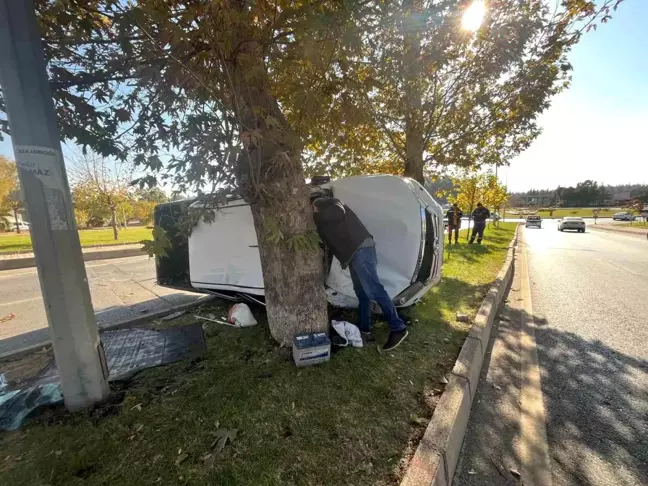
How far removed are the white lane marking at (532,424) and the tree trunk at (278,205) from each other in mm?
1974

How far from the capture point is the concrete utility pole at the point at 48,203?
2.01 meters

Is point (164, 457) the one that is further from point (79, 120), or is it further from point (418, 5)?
point (418, 5)

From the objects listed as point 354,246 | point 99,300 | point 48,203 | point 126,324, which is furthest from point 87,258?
point 354,246

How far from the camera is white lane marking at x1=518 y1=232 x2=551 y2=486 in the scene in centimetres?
196

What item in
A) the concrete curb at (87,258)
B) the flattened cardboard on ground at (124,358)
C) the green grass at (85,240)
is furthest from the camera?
the green grass at (85,240)

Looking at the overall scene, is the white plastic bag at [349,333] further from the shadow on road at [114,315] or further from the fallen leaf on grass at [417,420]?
the shadow on road at [114,315]

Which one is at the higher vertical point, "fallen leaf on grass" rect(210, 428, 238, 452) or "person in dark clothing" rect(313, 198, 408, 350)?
"person in dark clothing" rect(313, 198, 408, 350)

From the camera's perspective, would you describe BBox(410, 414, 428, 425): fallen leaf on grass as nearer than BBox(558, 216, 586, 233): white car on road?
Yes

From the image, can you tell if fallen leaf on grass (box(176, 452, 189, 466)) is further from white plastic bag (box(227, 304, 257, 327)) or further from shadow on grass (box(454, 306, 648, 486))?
white plastic bag (box(227, 304, 257, 327))

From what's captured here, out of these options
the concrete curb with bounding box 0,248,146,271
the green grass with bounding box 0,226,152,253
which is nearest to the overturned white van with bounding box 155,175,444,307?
the green grass with bounding box 0,226,152,253

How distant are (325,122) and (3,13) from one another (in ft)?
8.05

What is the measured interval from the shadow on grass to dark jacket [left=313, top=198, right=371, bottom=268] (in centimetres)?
187

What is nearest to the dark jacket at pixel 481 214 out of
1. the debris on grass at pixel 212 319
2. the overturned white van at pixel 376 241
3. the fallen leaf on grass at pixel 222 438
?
the overturned white van at pixel 376 241

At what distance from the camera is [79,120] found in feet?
10.4
